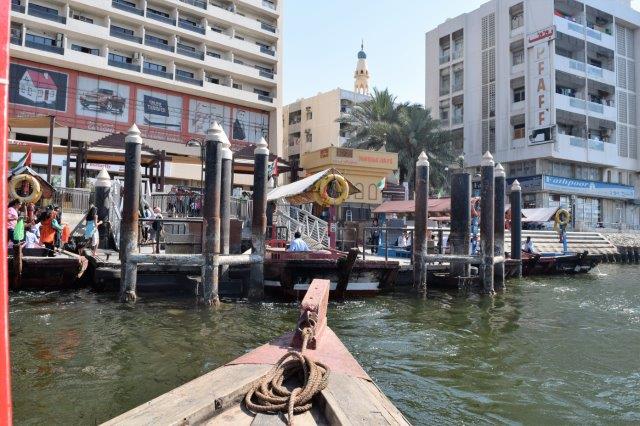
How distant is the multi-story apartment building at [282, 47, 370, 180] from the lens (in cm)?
4903

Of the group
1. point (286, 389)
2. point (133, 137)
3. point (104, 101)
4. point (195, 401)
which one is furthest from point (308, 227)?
point (104, 101)

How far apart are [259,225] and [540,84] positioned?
119 ft

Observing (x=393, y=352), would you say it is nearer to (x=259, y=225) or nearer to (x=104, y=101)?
(x=259, y=225)

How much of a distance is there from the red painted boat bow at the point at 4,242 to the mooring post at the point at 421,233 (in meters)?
12.7

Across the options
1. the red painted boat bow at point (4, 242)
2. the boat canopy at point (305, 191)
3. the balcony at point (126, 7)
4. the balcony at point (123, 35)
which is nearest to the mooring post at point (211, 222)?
the boat canopy at point (305, 191)

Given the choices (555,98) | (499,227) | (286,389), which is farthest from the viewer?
(555,98)

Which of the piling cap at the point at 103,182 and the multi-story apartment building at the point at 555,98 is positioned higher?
the multi-story apartment building at the point at 555,98

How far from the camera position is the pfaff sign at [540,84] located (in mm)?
39125

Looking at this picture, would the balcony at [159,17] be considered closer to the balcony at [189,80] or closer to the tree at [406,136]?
the balcony at [189,80]

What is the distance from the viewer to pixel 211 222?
10.7m

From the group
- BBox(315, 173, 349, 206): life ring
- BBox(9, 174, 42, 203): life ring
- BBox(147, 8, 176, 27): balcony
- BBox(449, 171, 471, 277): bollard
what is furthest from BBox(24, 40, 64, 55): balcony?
BBox(449, 171, 471, 277): bollard

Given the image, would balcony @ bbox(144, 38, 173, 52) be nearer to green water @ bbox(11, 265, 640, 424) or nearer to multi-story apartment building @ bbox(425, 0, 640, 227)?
multi-story apartment building @ bbox(425, 0, 640, 227)

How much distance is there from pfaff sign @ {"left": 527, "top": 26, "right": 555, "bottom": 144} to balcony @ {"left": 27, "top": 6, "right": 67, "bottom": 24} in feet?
121

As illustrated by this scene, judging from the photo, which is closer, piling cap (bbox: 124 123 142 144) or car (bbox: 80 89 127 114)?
piling cap (bbox: 124 123 142 144)
